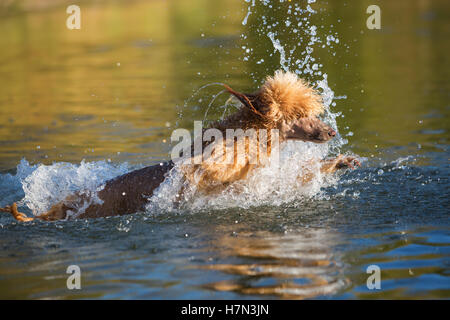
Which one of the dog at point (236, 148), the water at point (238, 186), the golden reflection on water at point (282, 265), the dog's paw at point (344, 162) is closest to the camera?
the golden reflection on water at point (282, 265)

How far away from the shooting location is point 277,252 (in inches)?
285

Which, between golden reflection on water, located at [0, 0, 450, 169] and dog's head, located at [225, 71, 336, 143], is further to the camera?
golden reflection on water, located at [0, 0, 450, 169]

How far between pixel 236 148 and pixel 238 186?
1.85 feet

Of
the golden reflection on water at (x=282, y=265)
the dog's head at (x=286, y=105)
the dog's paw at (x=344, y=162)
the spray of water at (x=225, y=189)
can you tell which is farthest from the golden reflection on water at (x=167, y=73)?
the golden reflection on water at (x=282, y=265)

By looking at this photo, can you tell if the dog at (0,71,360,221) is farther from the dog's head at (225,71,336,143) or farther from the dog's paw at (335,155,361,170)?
the dog's paw at (335,155,361,170)

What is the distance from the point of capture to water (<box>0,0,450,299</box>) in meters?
6.82

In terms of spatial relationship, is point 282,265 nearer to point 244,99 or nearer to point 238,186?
point 238,186

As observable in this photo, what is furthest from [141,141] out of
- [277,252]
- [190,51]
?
[190,51]

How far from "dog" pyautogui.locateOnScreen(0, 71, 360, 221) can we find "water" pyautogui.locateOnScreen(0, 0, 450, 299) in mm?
205

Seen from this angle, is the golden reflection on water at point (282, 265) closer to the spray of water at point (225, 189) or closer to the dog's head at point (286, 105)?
the spray of water at point (225, 189)

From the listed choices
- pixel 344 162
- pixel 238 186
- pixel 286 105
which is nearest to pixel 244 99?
pixel 286 105

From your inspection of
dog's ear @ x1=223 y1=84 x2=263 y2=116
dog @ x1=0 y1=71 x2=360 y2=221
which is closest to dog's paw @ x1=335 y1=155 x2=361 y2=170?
dog @ x1=0 y1=71 x2=360 y2=221

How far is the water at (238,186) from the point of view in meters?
6.82
